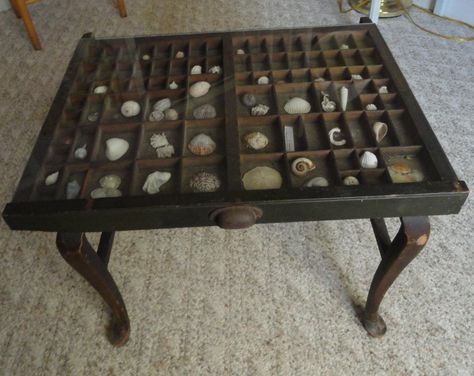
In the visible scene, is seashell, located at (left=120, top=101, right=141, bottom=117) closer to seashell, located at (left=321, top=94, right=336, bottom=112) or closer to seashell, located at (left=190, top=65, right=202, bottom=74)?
seashell, located at (left=190, top=65, right=202, bottom=74)

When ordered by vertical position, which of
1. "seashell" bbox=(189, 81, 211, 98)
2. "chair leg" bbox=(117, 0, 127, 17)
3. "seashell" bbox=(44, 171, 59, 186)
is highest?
"seashell" bbox=(189, 81, 211, 98)

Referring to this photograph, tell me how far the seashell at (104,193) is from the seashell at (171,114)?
0.69 feet

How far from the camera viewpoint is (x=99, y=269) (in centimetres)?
81

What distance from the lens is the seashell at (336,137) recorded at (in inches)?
30.9

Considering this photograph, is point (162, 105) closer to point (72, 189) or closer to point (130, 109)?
point (130, 109)

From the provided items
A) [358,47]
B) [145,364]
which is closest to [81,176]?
[145,364]

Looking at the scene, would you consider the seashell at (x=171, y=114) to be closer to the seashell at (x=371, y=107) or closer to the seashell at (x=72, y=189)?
the seashell at (x=72, y=189)

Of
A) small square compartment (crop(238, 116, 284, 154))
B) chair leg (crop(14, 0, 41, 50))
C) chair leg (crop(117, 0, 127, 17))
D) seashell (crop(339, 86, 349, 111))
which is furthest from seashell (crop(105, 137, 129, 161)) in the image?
chair leg (crop(117, 0, 127, 17))

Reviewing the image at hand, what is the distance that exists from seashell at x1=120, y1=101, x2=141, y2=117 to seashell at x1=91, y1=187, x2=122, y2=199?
0.21 meters

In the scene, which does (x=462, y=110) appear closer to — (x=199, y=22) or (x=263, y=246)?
(x=263, y=246)

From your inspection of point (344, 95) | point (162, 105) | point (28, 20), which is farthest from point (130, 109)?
point (28, 20)

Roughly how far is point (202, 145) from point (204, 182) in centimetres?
9

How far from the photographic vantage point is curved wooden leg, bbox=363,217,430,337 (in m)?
0.71

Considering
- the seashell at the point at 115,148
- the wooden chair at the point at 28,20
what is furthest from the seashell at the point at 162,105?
the wooden chair at the point at 28,20
